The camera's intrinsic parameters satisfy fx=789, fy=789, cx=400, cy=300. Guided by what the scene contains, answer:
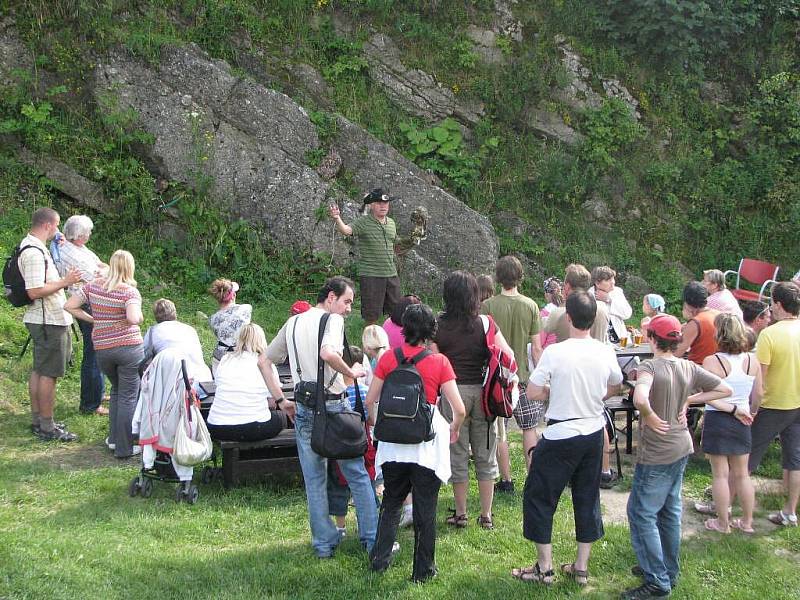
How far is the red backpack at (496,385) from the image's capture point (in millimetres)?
5090

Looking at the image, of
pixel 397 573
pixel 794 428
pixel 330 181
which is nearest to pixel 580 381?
pixel 397 573

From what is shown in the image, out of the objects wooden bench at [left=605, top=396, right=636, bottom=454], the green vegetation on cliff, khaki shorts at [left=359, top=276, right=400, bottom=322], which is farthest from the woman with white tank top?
the green vegetation on cliff

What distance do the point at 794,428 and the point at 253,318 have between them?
6238 mm

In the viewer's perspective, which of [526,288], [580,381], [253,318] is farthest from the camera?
[526,288]

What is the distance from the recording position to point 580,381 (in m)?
4.41

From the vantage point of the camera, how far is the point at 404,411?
4391 millimetres

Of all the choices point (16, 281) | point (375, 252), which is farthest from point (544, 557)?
point (375, 252)

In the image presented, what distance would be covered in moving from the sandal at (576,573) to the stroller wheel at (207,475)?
9.54 ft

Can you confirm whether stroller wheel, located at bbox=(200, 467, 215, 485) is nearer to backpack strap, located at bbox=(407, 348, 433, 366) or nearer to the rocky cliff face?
backpack strap, located at bbox=(407, 348, 433, 366)

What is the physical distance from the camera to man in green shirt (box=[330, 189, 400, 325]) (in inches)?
358

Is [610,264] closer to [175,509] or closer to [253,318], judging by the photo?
[253,318]

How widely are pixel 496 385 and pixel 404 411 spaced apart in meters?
0.92

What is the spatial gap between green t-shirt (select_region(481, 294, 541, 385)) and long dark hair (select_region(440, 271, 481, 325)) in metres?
0.84

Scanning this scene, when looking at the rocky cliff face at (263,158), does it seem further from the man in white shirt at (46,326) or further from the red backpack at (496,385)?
the red backpack at (496,385)
